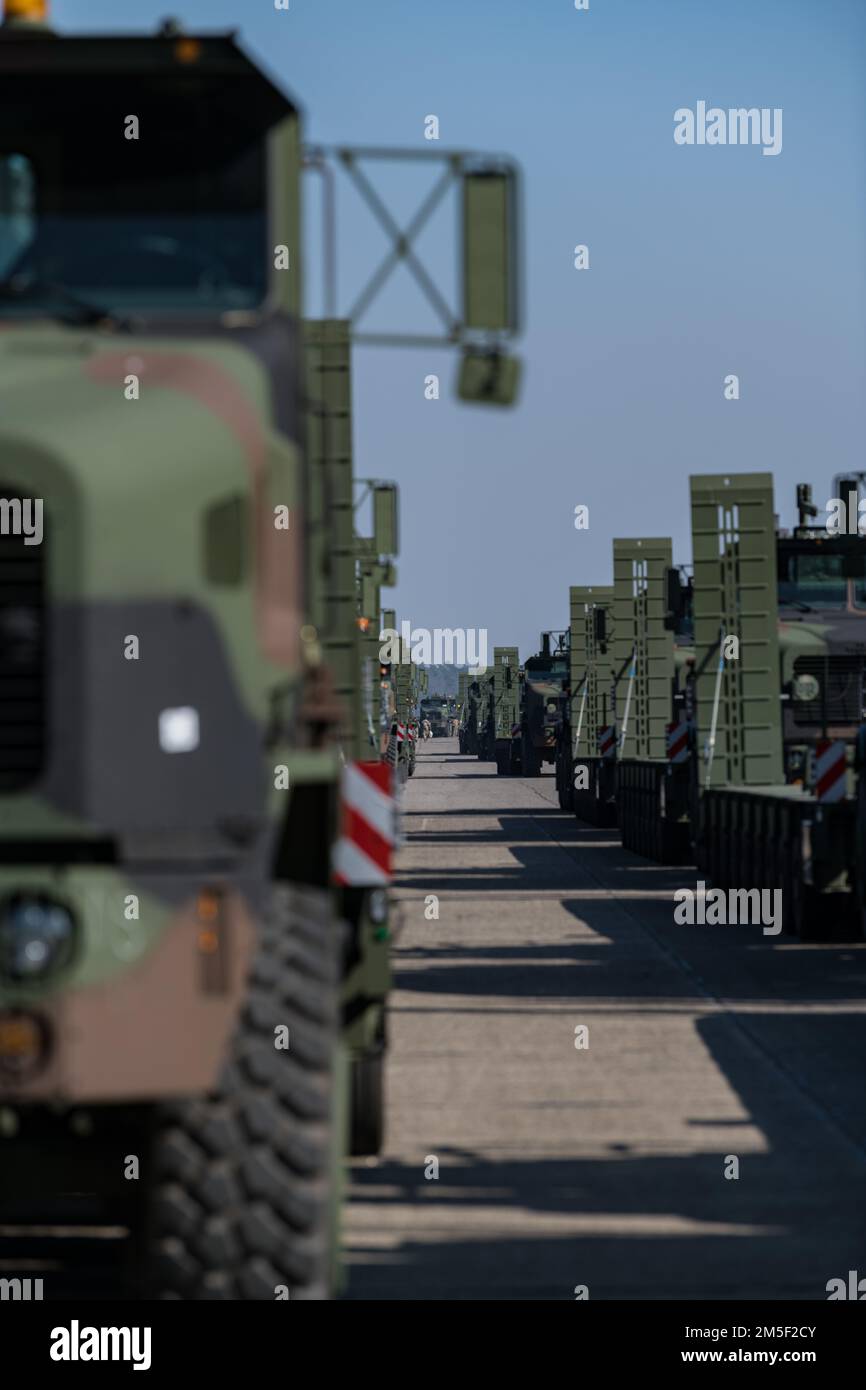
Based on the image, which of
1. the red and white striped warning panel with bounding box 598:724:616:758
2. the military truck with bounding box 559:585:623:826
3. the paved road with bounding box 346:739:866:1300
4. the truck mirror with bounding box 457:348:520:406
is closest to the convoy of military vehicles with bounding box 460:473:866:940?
the paved road with bounding box 346:739:866:1300

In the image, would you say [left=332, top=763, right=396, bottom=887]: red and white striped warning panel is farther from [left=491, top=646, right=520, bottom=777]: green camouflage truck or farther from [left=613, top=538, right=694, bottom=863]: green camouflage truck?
[left=491, top=646, right=520, bottom=777]: green camouflage truck

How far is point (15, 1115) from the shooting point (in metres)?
6.22

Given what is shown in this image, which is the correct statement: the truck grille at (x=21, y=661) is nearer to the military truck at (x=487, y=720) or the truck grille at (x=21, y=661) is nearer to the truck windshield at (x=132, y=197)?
the truck windshield at (x=132, y=197)

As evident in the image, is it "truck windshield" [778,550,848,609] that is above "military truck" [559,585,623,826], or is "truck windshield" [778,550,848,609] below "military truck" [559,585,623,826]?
above

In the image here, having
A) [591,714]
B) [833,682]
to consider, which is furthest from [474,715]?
[833,682]

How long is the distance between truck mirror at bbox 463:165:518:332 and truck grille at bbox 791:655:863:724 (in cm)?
1888

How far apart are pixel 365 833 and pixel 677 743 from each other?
18.5 metres

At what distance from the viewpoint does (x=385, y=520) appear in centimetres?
1859

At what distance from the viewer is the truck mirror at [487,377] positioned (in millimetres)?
7484

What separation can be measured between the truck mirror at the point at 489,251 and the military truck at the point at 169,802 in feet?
2.20

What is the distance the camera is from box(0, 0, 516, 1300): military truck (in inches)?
229

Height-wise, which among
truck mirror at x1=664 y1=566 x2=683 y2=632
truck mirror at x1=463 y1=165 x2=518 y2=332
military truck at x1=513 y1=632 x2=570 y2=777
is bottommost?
military truck at x1=513 y1=632 x2=570 y2=777
